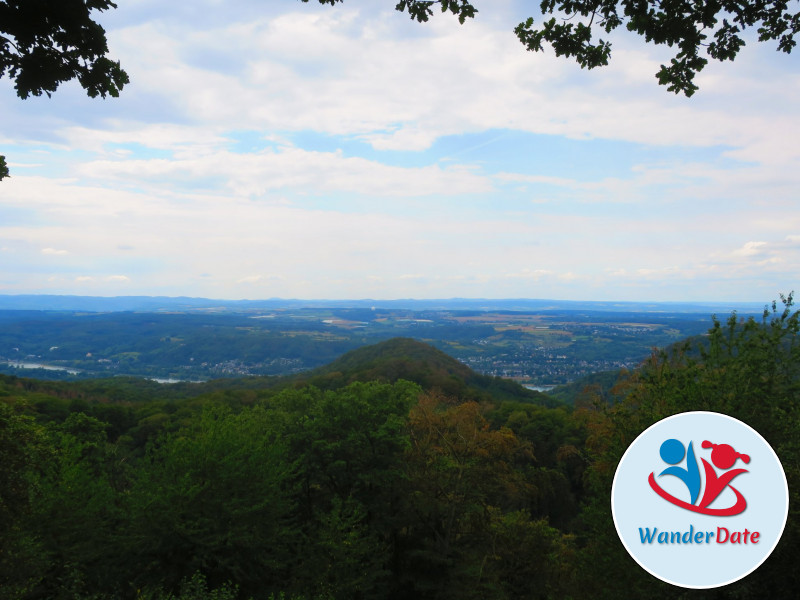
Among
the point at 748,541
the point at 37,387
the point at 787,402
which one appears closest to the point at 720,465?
the point at 748,541

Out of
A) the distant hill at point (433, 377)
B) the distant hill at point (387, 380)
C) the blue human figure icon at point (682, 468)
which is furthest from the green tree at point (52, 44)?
the distant hill at point (433, 377)

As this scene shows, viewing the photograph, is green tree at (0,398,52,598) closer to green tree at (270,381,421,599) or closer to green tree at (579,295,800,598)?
green tree at (270,381,421,599)

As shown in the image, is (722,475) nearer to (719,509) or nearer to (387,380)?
(719,509)

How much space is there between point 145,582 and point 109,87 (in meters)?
17.0

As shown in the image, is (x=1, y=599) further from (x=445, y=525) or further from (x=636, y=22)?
(x=636, y=22)

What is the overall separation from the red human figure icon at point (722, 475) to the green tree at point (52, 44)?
13518mm

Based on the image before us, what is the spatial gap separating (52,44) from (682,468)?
45.9 feet

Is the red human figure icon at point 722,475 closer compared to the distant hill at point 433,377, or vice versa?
the red human figure icon at point 722,475

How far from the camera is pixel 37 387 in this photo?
8162cm

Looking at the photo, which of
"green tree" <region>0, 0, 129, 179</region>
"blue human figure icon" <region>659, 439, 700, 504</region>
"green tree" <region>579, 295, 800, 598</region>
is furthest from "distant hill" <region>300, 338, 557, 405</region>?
"green tree" <region>0, 0, 129, 179</region>

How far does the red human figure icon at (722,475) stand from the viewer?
9.26 m

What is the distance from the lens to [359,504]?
66.3ft

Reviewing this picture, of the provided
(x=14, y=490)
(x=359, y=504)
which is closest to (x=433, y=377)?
(x=359, y=504)

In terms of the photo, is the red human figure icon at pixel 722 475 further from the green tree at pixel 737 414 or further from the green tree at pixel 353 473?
the green tree at pixel 353 473
